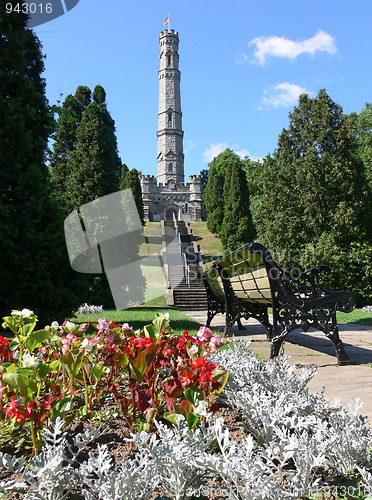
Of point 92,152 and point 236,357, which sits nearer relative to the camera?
point 236,357

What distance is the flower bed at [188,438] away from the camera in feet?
4.52

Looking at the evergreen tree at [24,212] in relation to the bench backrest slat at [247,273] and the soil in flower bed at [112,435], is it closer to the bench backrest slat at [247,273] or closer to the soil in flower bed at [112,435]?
the bench backrest slat at [247,273]

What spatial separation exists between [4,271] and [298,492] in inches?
249

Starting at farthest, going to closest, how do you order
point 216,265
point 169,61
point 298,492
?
point 169,61 < point 216,265 < point 298,492

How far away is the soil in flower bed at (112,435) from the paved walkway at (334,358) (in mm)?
831

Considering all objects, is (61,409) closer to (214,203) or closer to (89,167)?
(89,167)

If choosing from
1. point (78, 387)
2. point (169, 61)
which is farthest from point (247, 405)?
point (169, 61)

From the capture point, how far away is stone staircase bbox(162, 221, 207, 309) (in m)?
16.4

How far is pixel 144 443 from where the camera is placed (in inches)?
56.8

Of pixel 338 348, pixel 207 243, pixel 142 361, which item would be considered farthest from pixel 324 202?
pixel 207 243

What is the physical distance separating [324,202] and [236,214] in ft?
50.0

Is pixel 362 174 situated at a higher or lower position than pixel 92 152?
lower

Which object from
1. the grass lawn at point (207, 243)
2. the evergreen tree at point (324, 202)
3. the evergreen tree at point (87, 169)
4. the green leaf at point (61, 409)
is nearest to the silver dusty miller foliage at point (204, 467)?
the green leaf at point (61, 409)

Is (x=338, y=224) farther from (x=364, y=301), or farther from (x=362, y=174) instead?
(x=364, y=301)
